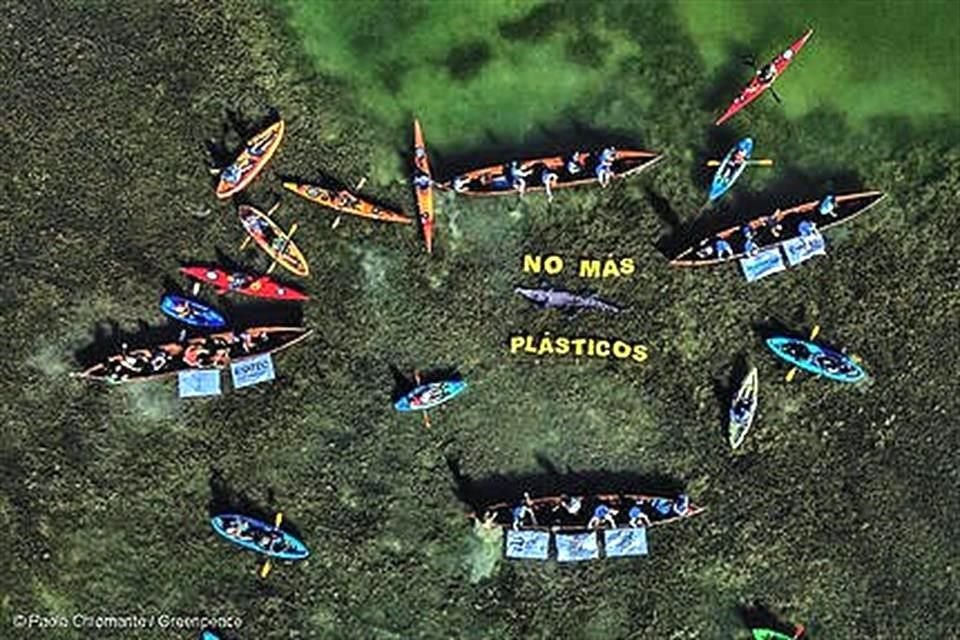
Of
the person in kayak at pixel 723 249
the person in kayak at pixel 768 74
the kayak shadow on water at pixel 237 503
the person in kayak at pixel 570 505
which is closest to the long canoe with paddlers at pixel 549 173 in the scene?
the person in kayak at pixel 723 249

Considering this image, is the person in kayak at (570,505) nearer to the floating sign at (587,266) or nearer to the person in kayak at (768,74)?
the floating sign at (587,266)

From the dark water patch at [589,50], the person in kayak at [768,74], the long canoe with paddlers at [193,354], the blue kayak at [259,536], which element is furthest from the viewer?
the dark water patch at [589,50]

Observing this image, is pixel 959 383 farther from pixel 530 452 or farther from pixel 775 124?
pixel 530 452

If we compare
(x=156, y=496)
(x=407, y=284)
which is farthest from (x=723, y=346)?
(x=156, y=496)

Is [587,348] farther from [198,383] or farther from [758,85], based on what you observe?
[198,383]

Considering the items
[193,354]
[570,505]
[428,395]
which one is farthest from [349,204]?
[570,505]

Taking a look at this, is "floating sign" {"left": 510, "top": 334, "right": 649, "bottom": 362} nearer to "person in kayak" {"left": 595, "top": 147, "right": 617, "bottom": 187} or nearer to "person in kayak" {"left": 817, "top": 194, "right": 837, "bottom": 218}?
"person in kayak" {"left": 595, "top": 147, "right": 617, "bottom": 187}
